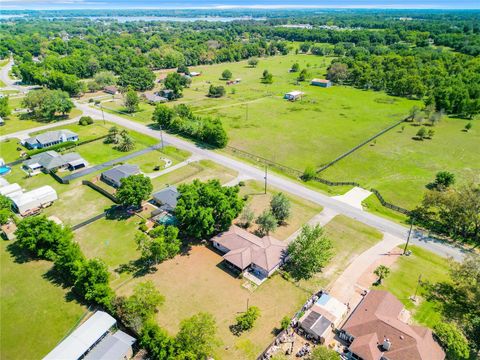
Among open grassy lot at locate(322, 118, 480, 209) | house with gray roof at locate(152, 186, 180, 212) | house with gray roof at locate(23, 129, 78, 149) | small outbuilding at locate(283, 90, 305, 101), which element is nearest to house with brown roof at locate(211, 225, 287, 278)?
house with gray roof at locate(152, 186, 180, 212)

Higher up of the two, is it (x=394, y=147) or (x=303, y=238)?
(x=303, y=238)

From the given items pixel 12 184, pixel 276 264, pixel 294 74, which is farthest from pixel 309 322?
pixel 294 74

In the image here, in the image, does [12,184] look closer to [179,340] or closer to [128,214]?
[128,214]

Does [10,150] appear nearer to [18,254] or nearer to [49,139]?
[49,139]

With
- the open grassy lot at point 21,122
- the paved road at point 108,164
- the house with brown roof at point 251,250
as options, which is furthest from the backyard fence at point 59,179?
the house with brown roof at point 251,250

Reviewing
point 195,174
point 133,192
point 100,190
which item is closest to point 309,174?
point 195,174

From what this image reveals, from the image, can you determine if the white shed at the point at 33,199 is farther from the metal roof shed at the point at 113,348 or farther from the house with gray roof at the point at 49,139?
the metal roof shed at the point at 113,348

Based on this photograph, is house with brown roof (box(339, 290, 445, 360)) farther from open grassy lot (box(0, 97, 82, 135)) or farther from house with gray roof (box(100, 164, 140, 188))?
open grassy lot (box(0, 97, 82, 135))
